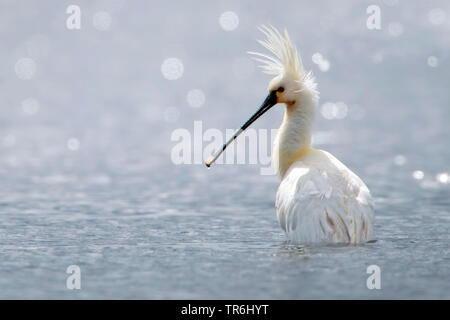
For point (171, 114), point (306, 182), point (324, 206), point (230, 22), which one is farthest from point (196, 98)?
point (324, 206)

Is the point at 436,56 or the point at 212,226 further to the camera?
the point at 436,56

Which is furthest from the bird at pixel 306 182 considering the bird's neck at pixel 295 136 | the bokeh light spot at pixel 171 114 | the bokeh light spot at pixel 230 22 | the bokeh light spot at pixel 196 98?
the bokeh light spot at pixel 230 22

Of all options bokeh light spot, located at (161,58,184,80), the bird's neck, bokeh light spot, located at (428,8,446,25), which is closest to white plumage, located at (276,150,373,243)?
the bird's neck

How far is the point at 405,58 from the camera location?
96.7 feet

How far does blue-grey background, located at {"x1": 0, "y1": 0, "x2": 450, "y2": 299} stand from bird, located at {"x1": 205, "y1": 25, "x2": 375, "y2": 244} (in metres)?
0.22

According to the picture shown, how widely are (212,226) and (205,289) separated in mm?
3289

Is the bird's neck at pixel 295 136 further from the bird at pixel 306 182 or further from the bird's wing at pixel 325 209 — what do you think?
the bird's wing at pixel 325 209

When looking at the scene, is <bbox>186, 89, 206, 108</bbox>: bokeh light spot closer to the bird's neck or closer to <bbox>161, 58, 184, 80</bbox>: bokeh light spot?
<bbox>161, 58, 184, 80</bbox>: bokeh light spot

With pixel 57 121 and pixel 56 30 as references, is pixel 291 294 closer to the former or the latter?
pixel 57 121

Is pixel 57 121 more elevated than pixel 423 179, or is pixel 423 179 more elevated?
pixel 57 121

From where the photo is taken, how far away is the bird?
29.8 feet

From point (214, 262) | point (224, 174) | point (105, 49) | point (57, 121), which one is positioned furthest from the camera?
point (105, 49)

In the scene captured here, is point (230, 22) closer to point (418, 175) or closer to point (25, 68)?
point (25, 68)

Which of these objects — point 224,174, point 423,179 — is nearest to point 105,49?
point 224,174
